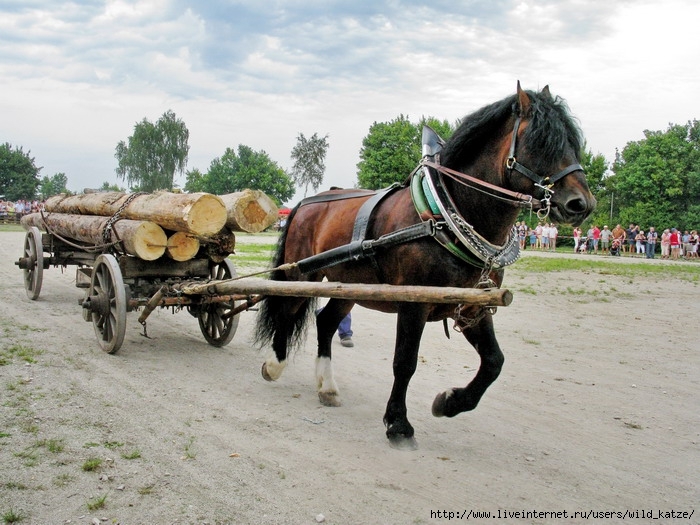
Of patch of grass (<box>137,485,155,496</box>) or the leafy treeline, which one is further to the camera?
the leafy treeline

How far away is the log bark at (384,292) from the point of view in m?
3.06

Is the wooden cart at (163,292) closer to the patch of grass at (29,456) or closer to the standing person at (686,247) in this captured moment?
the patch of grass at (29,456)

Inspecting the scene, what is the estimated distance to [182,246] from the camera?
6.19 m

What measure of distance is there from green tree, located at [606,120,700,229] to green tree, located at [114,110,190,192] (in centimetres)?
4843

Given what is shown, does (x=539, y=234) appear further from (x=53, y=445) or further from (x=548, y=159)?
(x=53, y=445)

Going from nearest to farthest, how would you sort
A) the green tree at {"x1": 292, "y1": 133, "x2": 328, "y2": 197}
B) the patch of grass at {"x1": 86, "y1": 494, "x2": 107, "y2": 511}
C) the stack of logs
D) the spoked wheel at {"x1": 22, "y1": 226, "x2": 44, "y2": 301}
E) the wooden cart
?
the patch of grass at {"x1": 86, "y1": 494, "x2": 107, "y2": 511} → the wooden cart → the stack of logs → the spoked wheel at {"x1": 22, "y1": 226, "x2": 44, "y2": 301} → the green tree at {"x1": 292, "y1": 133, "x2": 328, "y2": 197}

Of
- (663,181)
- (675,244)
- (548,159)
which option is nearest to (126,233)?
(548,159)

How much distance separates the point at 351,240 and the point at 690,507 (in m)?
2.72

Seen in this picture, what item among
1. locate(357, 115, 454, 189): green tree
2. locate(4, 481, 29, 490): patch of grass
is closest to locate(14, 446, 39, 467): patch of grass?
locate(4, 481, 29, 490): patch of grass

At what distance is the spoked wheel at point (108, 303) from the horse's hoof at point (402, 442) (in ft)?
10.3

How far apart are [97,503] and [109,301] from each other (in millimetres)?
3321

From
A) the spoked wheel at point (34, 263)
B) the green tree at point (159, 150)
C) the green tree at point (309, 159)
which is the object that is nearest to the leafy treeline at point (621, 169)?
the green tree at point (309, 159)

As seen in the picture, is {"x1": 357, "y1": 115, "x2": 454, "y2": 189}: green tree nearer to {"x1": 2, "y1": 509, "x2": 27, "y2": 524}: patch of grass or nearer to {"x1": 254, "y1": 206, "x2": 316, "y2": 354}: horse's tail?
{"x1": 254, "y1": 206, "x2": 316, "y2": 354}: horse's tail

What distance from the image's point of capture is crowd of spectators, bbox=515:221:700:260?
1128 inches
